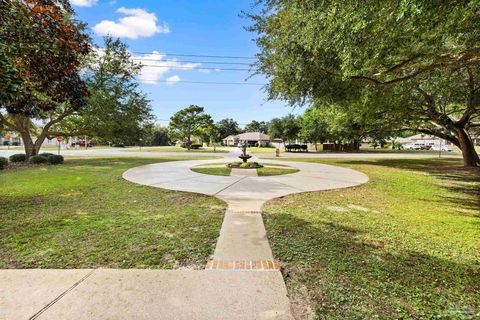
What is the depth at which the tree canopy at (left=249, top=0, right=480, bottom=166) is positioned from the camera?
4203mm

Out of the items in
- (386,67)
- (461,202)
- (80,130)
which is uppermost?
(386,67)

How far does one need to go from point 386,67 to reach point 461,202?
4212 millimetres

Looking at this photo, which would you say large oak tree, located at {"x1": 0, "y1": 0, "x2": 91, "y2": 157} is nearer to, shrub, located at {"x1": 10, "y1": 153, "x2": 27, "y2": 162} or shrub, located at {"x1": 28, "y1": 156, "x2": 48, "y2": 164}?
shrub, located at {"x1": 28, "y1": 156, "x2": 48, "y2": 164}

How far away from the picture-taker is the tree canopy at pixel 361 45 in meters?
4.20

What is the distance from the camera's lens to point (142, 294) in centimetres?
241

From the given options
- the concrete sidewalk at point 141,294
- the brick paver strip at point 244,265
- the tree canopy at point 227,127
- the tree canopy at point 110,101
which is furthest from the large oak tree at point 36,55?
the tree canopy at point 227,127

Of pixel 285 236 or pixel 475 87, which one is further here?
pixel 475 87

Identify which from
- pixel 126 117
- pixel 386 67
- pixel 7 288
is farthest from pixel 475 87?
pixel 126 117

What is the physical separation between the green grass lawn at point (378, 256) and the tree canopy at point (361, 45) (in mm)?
2999

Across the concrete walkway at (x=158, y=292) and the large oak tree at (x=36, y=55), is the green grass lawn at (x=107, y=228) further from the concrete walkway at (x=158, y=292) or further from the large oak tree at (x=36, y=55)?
the large oak tree at (x=36, y=55)

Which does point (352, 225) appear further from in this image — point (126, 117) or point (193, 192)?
point (126, 117)

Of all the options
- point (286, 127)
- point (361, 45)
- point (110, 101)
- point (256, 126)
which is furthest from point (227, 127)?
point (361, 45)

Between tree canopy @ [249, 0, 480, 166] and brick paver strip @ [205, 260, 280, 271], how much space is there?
3308 millimetres

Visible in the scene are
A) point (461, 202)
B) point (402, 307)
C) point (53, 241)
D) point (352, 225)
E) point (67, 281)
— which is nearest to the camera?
point (402, 307)
